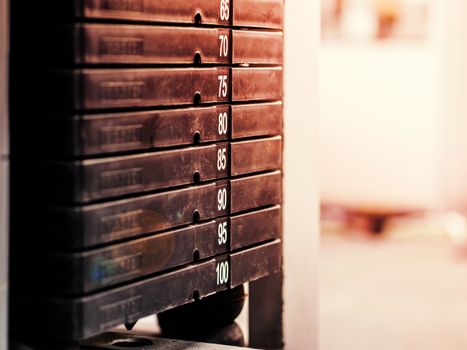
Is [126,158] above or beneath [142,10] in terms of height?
beneath

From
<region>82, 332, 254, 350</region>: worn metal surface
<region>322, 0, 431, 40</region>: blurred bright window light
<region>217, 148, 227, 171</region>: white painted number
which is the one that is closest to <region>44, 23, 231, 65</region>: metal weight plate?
<region>217, 148, 227, 171</region>: white painted number

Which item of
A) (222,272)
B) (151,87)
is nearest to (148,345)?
(222,272)

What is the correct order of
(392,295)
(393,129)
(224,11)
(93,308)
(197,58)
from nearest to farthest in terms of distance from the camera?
1. (93,308)
2. (197,58)
3. (224,11)
4. (392,295)
5. (393,129)

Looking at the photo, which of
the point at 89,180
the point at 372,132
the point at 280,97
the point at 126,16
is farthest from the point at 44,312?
the point at 372,132

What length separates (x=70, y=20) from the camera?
76.0 inches

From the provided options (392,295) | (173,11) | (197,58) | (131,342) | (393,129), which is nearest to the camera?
(173,11)

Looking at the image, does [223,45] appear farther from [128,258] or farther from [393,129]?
[393,129]

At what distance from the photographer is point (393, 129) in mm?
7711

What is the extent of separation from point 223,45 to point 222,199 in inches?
15.1

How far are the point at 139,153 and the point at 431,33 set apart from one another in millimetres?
6046

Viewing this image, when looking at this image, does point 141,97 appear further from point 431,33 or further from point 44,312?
point 431,33

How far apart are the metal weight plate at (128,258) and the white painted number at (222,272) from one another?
0.12ft

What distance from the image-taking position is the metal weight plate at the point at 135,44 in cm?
193

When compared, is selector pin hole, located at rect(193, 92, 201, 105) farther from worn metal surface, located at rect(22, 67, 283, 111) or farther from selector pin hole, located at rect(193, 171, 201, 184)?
selector pin hole, located at rect(193, 171, 201, 184)
